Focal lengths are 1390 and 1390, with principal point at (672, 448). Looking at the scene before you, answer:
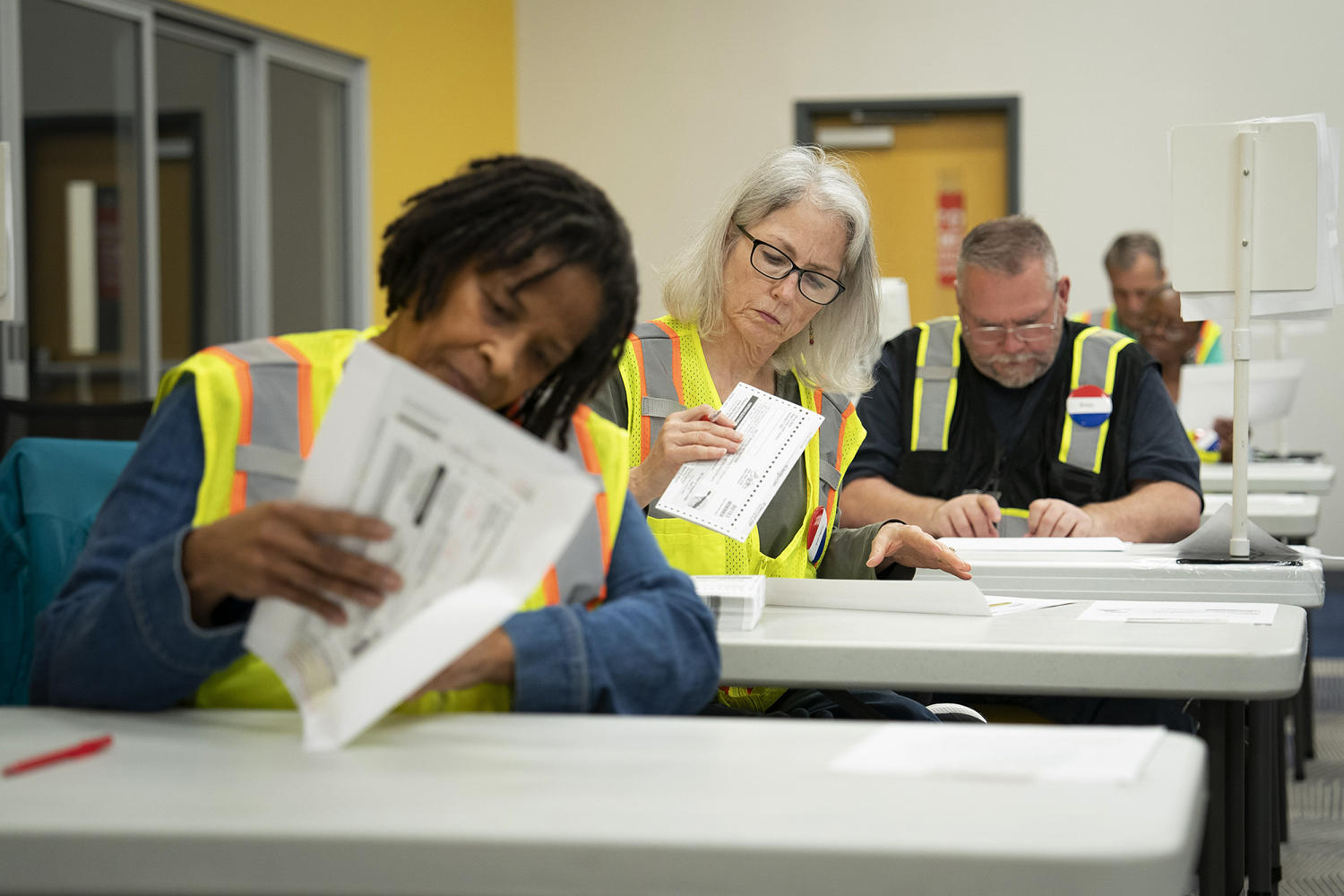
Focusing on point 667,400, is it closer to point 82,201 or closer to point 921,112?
point 82,201

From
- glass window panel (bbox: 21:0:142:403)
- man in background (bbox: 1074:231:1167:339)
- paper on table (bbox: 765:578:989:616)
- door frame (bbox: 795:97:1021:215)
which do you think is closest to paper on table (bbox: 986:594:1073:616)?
paper on table (bbox: 765:578:989:616)

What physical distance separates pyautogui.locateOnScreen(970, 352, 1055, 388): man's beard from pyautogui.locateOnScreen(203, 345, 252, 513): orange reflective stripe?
206 centimetres

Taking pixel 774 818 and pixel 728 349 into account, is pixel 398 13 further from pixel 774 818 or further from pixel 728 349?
pixel 774 818

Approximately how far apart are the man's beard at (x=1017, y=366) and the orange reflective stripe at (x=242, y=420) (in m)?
2.06

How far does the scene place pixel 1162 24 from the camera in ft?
23.1

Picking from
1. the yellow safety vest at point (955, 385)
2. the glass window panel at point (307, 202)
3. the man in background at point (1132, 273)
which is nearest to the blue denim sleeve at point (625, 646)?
the yellow safety vest at point (955, 385)

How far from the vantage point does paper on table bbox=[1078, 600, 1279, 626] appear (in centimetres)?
160

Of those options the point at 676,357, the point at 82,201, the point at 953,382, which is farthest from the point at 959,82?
the point at 676,357

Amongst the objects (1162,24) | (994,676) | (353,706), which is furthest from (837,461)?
(1162,24)

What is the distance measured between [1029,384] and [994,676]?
1633 millimetres

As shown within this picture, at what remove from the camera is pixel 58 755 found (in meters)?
0.92

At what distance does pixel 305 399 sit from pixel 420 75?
6.12 m

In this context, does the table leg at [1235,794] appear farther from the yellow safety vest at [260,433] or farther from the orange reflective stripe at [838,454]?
the yellow safety vest at [260,433]

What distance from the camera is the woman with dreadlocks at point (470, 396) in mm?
1017
